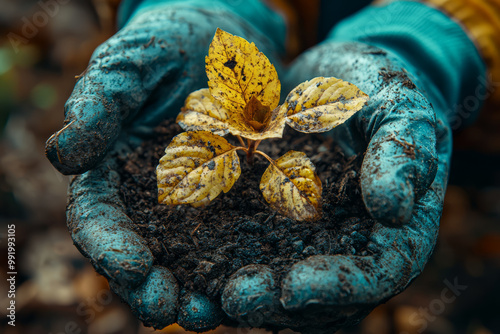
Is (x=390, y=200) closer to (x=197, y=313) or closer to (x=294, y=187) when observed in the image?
(x=294, y=187)

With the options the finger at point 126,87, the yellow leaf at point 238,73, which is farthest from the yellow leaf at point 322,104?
the finger at point 126,87

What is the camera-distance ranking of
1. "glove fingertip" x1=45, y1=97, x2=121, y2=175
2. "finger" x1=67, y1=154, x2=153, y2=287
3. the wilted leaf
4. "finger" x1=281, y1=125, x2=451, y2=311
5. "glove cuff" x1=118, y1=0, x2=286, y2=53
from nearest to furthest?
"finger" x1=281, y1=125, x2=451, y2=311
"finger" x1=67, y1=154, x2=153, y2=287
"glove fingertip" x1=45, y1=97, x2=121, y2=175
the wilted leaf
"glove cuff" x1=118, y1=0, x2=286, y2=53

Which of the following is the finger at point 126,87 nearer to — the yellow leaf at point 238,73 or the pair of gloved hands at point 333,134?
the pair of gloved hands at point 333,134

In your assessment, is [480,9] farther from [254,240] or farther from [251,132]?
[254,240]

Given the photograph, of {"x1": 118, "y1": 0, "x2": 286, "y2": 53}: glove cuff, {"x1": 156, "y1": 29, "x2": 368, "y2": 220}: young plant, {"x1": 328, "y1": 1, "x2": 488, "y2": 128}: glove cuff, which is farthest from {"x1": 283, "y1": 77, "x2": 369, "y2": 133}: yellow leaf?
{"x1": 118, "y1": 0, "x2": 286, "y2": 53}: glove cuff

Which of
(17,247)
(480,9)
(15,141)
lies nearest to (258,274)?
(480,9)

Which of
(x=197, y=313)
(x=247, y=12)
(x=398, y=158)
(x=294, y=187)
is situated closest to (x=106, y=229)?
(x=197, y=313)

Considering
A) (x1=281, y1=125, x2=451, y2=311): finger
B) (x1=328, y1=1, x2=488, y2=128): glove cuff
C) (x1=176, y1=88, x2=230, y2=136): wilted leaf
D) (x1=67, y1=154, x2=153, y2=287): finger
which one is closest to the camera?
(x1=281, y1=125, x2=451, y2=311): finger

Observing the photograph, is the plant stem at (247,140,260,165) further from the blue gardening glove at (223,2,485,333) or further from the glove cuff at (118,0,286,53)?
the glove cuff at (118,0,286,53)
